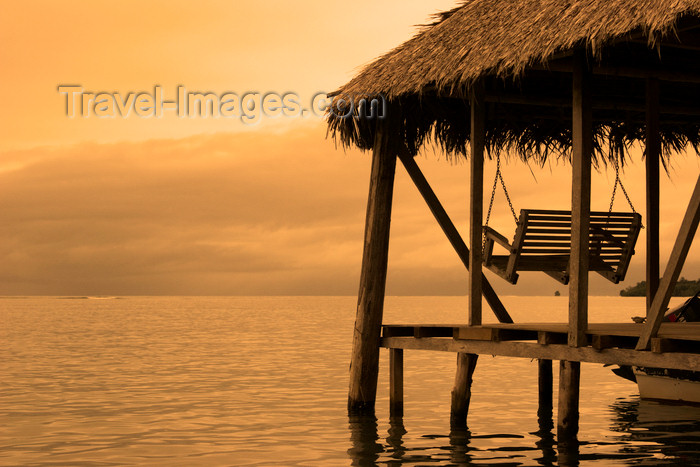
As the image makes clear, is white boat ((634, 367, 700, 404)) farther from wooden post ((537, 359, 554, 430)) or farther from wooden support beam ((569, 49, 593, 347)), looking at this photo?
wooden support beam ((569, 49, 593, 347))

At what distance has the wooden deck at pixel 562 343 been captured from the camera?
8.13 metres

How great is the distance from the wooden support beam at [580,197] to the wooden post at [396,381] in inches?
116

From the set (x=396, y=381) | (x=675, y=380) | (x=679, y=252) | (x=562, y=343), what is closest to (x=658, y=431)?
(x=675, y=380)

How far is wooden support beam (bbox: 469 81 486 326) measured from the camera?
1008 centimetres

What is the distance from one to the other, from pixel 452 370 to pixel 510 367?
1.45 metres

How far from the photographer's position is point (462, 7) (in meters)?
11.8

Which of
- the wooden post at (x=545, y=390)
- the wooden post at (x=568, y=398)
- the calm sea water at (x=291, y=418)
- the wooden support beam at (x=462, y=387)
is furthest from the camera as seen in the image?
the wooden post at (x=545, y=390)

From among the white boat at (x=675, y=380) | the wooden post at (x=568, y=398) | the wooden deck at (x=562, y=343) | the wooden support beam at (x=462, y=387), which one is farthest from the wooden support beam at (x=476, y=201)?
the white boat at (x=675, y=380)

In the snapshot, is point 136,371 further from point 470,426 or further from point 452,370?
point 470,426

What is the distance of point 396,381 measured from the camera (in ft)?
38.2

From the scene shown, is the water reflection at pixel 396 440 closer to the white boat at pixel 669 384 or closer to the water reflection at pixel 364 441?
the water reflection at pixel 364 441

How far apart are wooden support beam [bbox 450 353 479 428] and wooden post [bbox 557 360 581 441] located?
1.45 metres

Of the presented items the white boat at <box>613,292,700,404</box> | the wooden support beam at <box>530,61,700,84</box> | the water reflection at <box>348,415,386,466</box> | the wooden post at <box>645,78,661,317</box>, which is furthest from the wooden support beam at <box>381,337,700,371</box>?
the white boat at <box>613,292,700,404</box>

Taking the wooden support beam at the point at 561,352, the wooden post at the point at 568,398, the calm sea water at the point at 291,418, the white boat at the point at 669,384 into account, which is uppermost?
the wooden support beam at the point at 561,352
